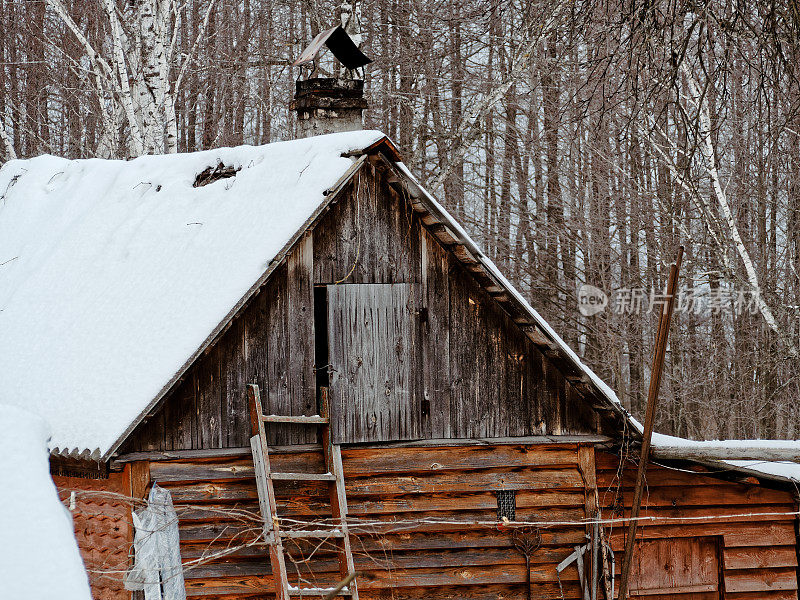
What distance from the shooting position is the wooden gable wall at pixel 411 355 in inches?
336

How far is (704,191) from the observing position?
19922 millimetres

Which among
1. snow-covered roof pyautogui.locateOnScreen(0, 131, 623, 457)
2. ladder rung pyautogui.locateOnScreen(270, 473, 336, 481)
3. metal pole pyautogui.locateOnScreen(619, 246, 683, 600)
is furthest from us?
snow-covered roof pyautogui.locateOnScreen(0, 131, 623, 457)

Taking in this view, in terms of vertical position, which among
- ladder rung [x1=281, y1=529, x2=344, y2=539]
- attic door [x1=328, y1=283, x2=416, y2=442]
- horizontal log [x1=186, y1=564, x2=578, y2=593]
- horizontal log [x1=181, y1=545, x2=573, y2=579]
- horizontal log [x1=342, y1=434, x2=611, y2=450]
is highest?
attic door [x1=328, y1=283, x2=416, y2=442]

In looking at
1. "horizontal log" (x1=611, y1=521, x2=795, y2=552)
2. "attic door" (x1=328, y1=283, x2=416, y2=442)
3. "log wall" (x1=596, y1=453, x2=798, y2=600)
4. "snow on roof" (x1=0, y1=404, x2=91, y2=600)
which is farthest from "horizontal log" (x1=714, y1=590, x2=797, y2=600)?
"snow on roof" (x1=0, y1=404, x2=91, y2=600)

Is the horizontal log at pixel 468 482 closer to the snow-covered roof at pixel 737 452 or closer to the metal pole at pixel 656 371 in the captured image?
the snow-covered roof at pixel 737 452

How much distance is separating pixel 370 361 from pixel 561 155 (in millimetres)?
13849

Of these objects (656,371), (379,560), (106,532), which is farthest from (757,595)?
(106,532)

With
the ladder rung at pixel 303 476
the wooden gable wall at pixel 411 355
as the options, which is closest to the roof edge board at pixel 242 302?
the wooden gable wall at pixel 411 355

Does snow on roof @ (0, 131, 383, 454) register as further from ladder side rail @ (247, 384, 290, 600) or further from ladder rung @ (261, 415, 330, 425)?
ladder rung @ (261, 415, 330, 425)

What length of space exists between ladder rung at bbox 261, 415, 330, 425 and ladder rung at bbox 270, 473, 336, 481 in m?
0.47

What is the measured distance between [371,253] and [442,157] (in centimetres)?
1275

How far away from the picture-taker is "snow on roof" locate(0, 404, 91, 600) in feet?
5.03

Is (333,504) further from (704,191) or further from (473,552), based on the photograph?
(704,191)

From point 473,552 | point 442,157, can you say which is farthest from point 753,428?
point 473,552
